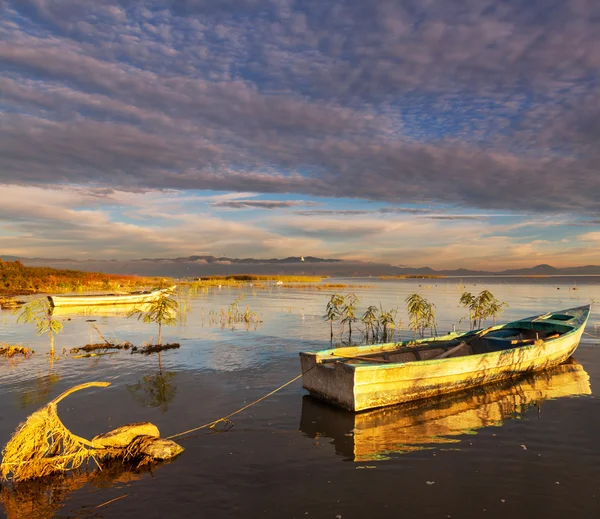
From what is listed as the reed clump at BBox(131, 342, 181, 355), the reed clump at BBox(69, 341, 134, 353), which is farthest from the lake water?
the reed clump at BBox(69, 341, 134, 353)

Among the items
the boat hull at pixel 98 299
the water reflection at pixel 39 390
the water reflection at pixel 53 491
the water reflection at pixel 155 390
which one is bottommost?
the water reflection at pixel 53 491

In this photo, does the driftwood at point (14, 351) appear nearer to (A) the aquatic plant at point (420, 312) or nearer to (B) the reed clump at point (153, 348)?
(B) the reed clump at point (153, 348)

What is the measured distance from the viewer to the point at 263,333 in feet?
95.1

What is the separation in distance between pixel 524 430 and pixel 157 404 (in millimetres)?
11871

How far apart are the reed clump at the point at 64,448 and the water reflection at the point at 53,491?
9.4 inches

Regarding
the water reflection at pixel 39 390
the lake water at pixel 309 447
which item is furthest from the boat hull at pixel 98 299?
the lake water at pixel 309 447

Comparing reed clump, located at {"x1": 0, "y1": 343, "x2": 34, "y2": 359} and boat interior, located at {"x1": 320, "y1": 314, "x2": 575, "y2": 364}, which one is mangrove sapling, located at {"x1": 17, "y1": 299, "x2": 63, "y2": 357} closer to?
reed clump, located at {"x1": 0, "y1": 343, "x2": 34, "y2": 359}

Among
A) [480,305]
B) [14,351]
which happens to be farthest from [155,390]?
[480,305]

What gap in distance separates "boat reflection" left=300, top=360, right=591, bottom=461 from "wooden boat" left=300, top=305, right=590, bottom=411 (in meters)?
0.37

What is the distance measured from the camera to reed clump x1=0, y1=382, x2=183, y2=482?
29.1 feet

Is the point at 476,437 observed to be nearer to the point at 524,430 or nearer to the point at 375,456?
the point at 524,430

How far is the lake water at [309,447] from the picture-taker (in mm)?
8258

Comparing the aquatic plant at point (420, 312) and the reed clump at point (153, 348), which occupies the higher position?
the aquatic plant at point (420, 312)

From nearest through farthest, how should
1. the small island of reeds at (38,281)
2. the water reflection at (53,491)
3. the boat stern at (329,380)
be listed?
the water reflection at (53,491)
the boat stern at (329,380)
the small island of reeds at (38,281)
